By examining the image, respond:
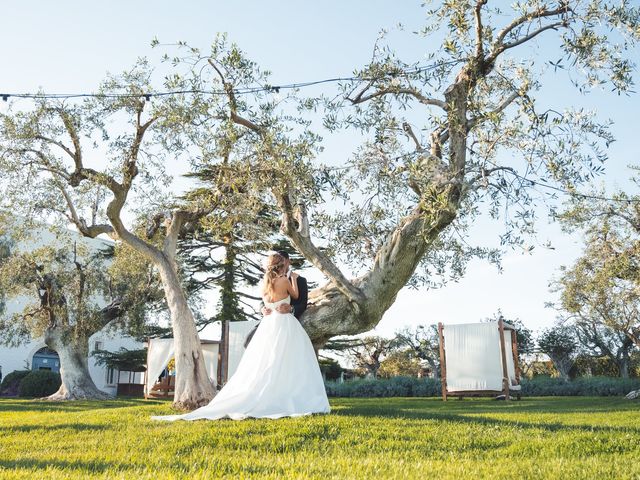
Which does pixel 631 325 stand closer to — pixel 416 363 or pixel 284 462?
pixel 416 363

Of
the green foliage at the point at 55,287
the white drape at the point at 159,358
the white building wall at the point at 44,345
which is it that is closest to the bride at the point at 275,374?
the white drape at the point at 159,358

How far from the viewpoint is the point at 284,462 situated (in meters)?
4.81

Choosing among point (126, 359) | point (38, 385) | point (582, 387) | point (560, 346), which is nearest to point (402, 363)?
point (560, 346)

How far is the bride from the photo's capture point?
318 inches

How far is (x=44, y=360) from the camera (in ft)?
121

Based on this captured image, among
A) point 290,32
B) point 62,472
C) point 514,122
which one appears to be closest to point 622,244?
point 514,122

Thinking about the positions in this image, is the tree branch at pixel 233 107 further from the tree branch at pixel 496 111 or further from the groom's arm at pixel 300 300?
the tree branch at pixel 496 111

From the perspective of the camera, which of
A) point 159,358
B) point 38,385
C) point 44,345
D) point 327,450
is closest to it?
point 327,450

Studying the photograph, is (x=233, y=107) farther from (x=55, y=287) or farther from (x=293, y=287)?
(x=55, y=287)

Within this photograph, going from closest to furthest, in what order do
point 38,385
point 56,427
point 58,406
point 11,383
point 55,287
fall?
point 56,427 < point 58,406 < point 55,287 < point 38,385 < point 11,383

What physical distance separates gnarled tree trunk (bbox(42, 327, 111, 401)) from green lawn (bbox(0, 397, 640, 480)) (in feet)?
57.9

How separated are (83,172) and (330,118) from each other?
23.7ft

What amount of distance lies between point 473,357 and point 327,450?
49.0 feet

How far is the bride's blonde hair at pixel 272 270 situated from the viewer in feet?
30.3
